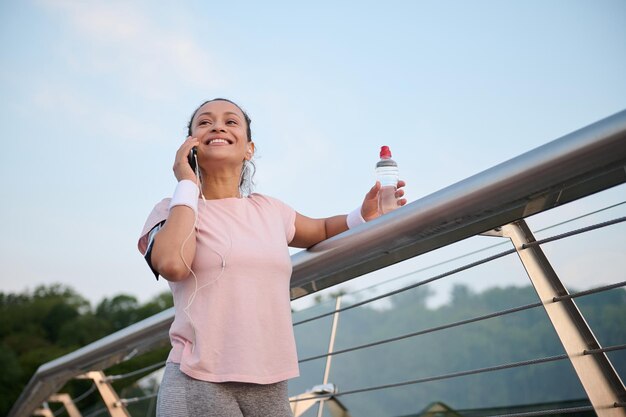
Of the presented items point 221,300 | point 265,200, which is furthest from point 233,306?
point 265,200

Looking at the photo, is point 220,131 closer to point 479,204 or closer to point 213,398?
point 213,398

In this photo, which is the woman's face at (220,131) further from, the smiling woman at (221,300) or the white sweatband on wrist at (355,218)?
the white sweatband on wrist at (355,218)

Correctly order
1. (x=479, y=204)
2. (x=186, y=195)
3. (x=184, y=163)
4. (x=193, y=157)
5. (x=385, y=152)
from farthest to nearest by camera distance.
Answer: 1. (x=385, y=152)
2. (x=193, y=157)
3. (x=184, y=163)
4. (x=186, y=195)
5. (x=479, y=204)

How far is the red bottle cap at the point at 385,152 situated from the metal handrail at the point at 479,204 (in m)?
0.44

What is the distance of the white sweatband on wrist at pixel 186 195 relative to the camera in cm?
156

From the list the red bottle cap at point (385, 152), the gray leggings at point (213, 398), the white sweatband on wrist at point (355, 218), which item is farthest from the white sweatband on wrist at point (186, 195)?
the red bottle cap at point (385, 152)

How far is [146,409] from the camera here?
284 cm

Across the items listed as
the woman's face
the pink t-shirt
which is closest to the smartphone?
the woman's face

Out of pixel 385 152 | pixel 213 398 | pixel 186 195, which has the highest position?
pixel 385 152

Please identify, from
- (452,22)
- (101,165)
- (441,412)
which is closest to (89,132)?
(101,165)

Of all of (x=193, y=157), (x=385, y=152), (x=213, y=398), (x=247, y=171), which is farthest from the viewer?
(x=247, y=171)

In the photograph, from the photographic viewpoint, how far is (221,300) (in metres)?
1.51

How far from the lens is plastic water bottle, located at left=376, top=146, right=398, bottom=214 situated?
1857 millimetres

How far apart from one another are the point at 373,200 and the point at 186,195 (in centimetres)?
55
